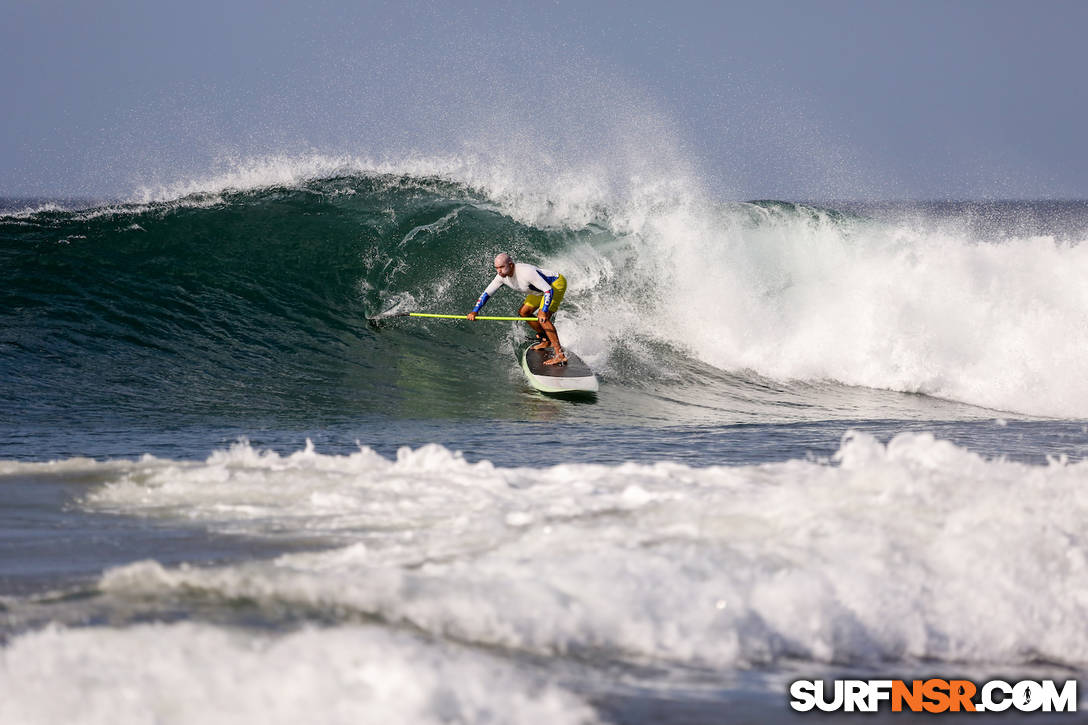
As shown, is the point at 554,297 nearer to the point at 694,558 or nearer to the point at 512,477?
the point at 512,477

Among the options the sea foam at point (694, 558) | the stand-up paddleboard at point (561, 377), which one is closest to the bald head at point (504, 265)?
the stand-up paddleboard at point (561, 377)

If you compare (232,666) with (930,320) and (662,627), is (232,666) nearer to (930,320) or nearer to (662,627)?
(662,627)

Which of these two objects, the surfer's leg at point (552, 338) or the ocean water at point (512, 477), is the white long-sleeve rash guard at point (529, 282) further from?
the ocean water at point (512, 477)

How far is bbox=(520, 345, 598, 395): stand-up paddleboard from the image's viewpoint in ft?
32.5

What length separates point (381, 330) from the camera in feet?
39.8

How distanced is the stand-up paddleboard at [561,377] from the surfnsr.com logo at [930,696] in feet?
22.3

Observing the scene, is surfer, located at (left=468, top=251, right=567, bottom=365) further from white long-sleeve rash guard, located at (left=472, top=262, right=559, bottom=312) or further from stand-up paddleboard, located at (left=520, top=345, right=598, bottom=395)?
Result: stand-up paddleboard, located at (left=520, top=345, right=598, bottom=395)

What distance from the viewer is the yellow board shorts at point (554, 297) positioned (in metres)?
10.5

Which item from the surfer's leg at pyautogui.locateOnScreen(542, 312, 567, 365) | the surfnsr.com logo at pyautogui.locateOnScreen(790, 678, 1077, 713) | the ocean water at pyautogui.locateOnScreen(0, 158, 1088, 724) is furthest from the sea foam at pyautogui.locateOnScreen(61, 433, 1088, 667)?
the surfer's leg at pyautogui.locateOnScreen(542, 312, 567, 365)

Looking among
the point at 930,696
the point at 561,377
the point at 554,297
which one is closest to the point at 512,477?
the point at 930,696

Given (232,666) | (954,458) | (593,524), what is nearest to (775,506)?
(593,524)

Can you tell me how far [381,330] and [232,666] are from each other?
9.33m

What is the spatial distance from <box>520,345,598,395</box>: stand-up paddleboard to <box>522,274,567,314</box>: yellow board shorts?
61 cm

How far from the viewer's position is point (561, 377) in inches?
393
